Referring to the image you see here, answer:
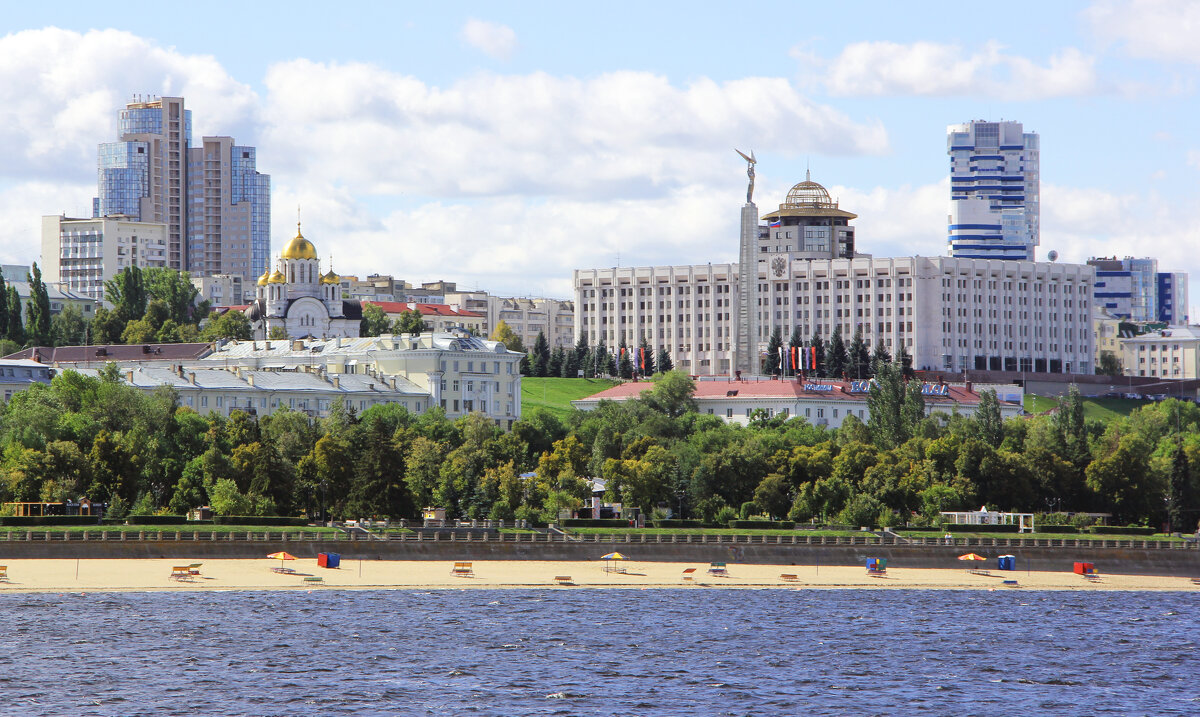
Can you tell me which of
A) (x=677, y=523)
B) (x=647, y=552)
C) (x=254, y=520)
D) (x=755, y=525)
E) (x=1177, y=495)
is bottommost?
(x=647, y=552)

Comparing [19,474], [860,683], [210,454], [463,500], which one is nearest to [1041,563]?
[463,500]

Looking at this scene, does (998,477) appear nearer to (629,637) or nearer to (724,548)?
(724,548)

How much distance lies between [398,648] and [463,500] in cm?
4130

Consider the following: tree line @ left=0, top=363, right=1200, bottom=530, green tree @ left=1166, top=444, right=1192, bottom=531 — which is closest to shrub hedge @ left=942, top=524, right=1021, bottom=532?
tree line @ left=0, top=363, right=1200, bottom=530

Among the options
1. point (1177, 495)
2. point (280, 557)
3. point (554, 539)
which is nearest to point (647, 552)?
point (554, 539)

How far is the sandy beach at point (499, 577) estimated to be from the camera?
92.0 metres

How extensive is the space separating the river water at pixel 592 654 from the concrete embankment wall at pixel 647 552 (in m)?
6.47

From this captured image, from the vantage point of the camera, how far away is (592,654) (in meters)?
75.6

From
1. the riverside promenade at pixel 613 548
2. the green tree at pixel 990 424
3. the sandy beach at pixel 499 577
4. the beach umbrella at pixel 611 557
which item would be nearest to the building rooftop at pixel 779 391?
the green tree at pixel 990 424

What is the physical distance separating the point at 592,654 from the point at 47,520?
1584 inches

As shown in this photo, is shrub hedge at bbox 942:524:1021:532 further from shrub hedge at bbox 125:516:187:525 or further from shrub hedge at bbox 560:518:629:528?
shrub hedge at bbox 125:516:187:525

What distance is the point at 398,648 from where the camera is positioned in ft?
250

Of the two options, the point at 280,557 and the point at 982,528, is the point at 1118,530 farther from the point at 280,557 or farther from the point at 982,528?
the point at 280,557

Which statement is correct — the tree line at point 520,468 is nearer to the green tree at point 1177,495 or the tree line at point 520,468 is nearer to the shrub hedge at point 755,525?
the green tree at point 1177,495
